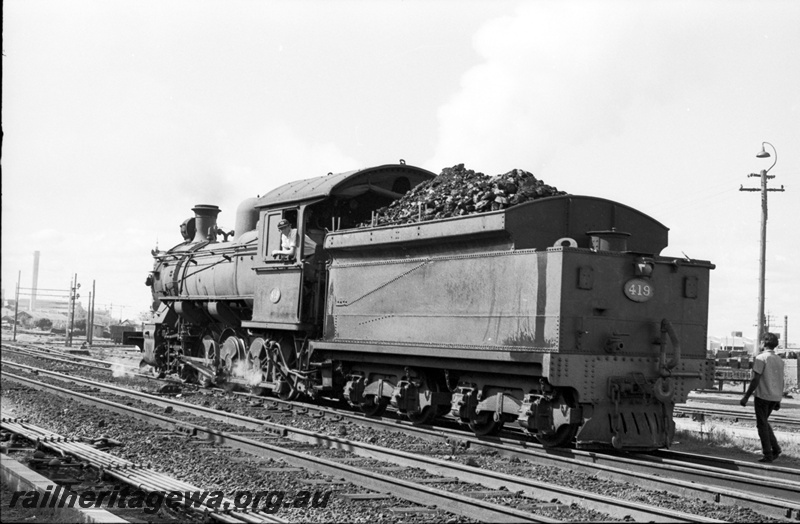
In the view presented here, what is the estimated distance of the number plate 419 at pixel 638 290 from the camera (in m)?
10.1

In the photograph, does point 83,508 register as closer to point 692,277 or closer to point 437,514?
point 437,514

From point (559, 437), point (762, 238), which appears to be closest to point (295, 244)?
point (559, 437)

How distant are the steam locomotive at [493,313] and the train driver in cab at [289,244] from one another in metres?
0.07

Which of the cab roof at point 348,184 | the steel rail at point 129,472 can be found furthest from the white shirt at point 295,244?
the steel rail at point 129,472

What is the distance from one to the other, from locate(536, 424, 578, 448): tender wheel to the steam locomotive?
0.02m

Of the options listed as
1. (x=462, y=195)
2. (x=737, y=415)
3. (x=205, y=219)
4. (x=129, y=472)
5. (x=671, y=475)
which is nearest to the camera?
(x=129, y=472)

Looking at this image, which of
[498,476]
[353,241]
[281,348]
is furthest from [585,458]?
[281,348]

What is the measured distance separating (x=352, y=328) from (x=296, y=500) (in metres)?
5.98

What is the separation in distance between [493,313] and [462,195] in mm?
1913

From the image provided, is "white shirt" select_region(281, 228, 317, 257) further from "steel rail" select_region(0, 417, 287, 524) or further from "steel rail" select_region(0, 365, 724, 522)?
"steel rail" select_region(0, 417, 287, 524)

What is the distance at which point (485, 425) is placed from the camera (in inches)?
436

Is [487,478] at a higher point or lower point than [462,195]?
lower

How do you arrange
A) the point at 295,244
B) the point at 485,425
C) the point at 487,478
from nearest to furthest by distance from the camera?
the point at 487,478
the point at 485,425
the point at 295,244

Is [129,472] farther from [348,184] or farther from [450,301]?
[348,184]
